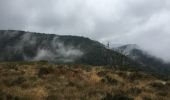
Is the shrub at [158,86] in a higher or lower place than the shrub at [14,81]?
lower

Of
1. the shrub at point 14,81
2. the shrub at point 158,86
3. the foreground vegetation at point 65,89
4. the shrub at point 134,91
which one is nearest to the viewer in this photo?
the foreground vegetation at point 65,89

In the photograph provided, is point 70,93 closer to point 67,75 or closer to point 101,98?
point 101,98

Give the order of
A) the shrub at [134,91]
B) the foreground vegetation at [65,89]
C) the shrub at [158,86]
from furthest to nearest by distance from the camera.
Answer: the shrub at [158,86]
the shrub at [134,91]
the foreground vegetation at [65,89]

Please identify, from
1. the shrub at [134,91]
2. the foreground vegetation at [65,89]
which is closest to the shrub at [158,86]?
the foreground vegetation at [65,89]

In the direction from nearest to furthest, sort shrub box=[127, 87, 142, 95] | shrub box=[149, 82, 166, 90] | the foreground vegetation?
1. the foreground vegetation
2. shrub box=[127, 87, 142, 95]
3. shrub box=[149, 82, 166, 90]

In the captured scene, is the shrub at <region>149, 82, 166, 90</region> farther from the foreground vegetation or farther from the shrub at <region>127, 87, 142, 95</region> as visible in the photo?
the shrub at <region>127, 87, 142, 95</region>

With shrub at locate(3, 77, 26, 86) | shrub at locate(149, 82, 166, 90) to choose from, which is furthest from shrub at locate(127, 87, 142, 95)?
shrub at locate(3, 77, 26, 86)

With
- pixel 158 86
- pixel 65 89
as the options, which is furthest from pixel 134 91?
pixel 158 86

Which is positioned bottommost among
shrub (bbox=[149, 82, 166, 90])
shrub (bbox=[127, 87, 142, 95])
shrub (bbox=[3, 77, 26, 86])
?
shrub (bbox=[127, 87, 142, 95])

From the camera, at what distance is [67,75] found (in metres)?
30.7

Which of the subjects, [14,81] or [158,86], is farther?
[158,86]

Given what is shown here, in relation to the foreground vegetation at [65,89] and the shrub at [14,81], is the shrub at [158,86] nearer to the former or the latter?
the foreground vegetation at [65,89]

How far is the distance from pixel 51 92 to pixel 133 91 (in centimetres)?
601

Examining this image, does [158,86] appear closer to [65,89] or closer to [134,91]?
[134,91]
